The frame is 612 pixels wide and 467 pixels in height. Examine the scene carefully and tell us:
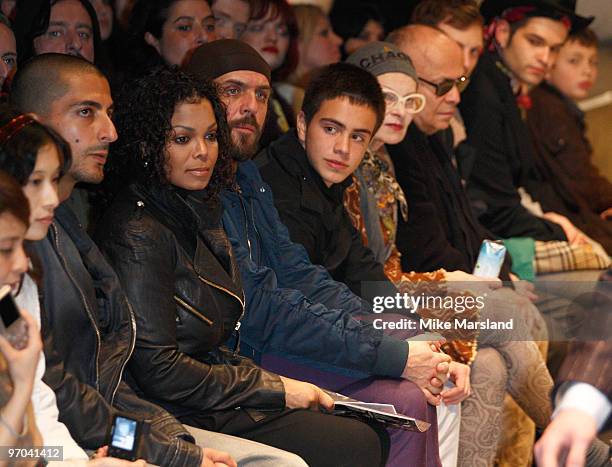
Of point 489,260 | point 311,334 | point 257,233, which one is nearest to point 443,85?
point 489,260

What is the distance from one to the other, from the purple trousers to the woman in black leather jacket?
0.07 m

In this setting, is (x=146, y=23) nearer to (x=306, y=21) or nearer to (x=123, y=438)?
(x=306, y=21)

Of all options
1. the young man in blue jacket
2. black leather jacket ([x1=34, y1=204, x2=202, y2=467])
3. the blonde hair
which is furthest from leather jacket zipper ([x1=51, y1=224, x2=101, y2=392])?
the blonde hair

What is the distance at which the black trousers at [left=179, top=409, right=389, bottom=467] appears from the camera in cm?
262

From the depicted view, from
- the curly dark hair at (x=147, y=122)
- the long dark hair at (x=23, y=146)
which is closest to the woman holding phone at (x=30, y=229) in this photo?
the long dark hair at (x=23, y=146)

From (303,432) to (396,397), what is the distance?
1.20 feet

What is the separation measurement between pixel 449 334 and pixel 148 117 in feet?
3.94

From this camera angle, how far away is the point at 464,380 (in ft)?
10.5

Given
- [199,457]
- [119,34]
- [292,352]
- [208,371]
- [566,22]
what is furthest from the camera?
[566,22]

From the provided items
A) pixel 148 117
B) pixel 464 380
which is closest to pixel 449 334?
pixel 464 380

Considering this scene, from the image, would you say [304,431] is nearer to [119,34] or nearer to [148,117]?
[148,117]

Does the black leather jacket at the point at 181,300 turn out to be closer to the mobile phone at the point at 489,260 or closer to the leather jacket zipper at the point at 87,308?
the leather jacket zipper at the point at 87,308

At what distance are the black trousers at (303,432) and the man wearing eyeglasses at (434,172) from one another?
1192mm

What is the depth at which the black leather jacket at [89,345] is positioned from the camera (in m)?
2.22
